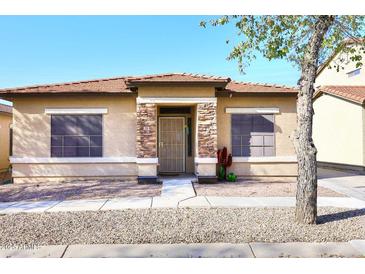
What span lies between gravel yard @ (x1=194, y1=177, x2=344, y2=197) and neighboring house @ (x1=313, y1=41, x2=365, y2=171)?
6333 millimetres

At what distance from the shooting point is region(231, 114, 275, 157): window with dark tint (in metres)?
11.6

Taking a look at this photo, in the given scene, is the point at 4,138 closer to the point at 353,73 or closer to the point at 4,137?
the point at 4,137

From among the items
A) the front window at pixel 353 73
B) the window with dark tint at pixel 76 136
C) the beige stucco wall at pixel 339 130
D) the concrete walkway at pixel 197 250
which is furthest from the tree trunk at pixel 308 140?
the front window at pixel 353 73

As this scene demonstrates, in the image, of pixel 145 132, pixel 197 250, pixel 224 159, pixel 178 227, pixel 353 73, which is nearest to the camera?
pixel 197 250

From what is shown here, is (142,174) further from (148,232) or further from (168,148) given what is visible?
(148,232)

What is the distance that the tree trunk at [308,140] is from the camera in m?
5.71

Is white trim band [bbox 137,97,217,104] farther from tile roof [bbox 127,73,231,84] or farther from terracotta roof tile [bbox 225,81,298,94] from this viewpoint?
terracotta roof tile [bbox 225,81,298,94]

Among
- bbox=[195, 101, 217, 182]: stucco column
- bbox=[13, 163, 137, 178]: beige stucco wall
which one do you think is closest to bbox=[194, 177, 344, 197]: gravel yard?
bbox=[195, 101, 217, 182]: stucco column

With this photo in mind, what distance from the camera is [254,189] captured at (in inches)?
376

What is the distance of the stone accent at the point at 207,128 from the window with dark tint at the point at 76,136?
13.2 feet

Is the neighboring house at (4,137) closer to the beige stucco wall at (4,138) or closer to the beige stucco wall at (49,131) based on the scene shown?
the beige stucco wall at (4,138)

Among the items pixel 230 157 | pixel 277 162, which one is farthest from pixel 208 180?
pixel 277 162

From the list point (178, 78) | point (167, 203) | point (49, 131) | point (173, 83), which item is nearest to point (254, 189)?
point (167, 203)

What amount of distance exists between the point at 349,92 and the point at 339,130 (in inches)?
88.5
